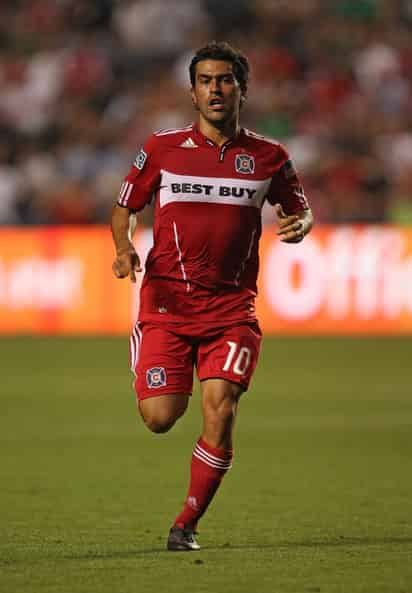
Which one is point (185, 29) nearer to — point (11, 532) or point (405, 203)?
point (405, 203)

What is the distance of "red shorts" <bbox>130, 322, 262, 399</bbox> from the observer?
5762mm

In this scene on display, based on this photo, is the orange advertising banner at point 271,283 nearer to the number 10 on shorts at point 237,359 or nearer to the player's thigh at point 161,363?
the player's thigh at point 161,363

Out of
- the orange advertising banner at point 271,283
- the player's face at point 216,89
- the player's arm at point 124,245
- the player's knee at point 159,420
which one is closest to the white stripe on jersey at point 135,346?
the player's knee at point 159,420

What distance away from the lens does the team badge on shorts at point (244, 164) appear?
19.2 ft

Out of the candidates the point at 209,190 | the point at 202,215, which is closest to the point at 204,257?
the point at 202,215

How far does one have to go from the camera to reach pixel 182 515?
18.7ft

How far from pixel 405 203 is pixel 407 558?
13.9m

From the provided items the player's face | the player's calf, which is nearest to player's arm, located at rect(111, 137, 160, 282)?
the player's face

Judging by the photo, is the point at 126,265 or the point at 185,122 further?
the point at 185,122

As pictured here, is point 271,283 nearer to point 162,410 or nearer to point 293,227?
point 293,227

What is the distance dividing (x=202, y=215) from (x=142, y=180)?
31 centimetres

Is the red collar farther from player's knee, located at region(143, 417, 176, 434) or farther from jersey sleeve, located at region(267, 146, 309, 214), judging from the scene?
player's knee, located at region(143, 417, 176, 434)

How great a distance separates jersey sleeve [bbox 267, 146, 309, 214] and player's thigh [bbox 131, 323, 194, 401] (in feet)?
2.48

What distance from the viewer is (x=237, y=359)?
5766mm
